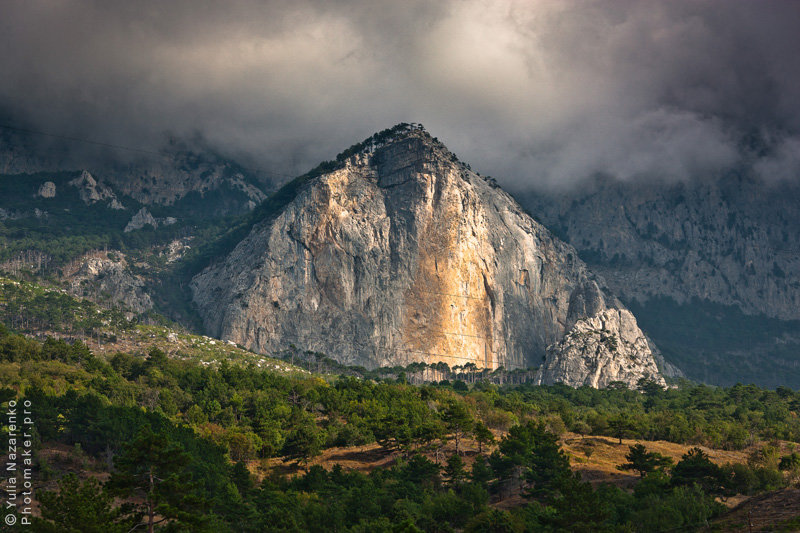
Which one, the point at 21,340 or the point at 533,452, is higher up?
the point at 21,340

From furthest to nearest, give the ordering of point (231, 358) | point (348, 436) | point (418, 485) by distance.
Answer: point (231, 358) → point (348, 436) → point (418, 485)

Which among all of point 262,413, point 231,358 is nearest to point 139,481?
point 262,413

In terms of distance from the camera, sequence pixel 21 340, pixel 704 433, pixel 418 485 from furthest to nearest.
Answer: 1. pixel 21 340
2. pixel 704 433
3. pixel 418 485

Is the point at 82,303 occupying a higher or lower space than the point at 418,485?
higher

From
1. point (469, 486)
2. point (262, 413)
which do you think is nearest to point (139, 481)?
point (469, 486)

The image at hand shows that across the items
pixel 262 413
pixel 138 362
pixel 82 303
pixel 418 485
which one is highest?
pixel 82 303

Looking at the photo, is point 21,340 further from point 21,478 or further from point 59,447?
point 21,478

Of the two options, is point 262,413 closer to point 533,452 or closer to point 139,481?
point 533,452

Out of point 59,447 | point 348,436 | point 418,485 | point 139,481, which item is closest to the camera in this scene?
point 139,481

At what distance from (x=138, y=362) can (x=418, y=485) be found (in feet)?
226

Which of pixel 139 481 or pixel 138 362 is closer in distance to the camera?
pixel 139 481

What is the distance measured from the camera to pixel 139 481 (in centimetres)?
4781

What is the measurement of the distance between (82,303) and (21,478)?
129m

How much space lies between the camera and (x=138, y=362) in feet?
433
